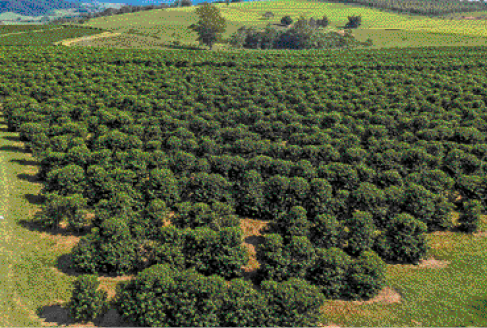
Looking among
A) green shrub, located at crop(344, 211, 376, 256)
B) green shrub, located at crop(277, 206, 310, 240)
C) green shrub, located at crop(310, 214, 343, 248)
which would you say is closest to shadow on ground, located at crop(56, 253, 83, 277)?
green shrub, located at crop(277, 206, 310, 240)

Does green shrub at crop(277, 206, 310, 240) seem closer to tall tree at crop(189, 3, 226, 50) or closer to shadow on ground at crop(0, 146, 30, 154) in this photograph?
shadow on ground at crop(0, 146, 30, 154)

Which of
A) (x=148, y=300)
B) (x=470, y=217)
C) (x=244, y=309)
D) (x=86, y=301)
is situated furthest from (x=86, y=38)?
(x=470, y=217)

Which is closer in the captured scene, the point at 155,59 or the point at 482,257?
the point at 482,257

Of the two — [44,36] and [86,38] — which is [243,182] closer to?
[86,38]

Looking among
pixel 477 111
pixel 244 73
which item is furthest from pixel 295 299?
pixel 244 73

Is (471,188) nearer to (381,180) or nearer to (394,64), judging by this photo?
(381,180)

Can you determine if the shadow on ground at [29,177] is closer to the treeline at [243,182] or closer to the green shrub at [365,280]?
the treeline at [243,182]
